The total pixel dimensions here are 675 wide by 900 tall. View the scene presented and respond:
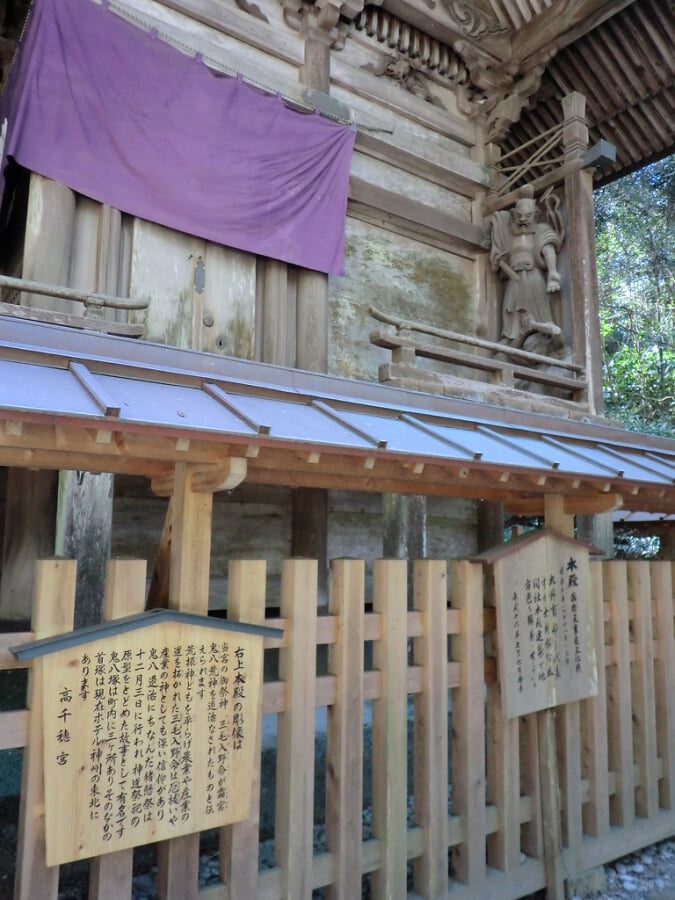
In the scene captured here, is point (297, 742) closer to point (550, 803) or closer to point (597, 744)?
point (550, 803)

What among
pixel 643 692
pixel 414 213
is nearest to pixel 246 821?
pixel 643 692

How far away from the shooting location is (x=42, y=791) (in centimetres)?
209

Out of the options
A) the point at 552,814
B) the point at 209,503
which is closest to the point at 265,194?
the point at 209,503

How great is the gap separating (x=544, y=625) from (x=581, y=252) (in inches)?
195

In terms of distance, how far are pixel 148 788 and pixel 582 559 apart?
8.47 feet

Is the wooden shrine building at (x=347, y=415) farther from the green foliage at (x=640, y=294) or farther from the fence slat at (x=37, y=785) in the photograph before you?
the green foliage at (x=640, y=294)

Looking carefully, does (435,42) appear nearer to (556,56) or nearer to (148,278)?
(556,56)

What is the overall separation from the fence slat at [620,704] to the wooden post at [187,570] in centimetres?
263

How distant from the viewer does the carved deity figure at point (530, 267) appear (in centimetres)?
719

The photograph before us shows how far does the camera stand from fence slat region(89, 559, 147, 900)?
2188 millimetres

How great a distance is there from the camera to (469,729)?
3.18 metres

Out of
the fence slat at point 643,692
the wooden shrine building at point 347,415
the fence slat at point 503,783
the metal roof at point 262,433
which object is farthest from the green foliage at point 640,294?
the fence slat at point 503,783

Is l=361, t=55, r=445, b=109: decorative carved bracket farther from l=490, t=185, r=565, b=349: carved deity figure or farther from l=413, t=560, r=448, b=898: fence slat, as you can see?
l=413, t=560, r=448, b=898: fence slat

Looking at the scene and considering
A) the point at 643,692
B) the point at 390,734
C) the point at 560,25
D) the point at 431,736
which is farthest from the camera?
the point at 560,25
